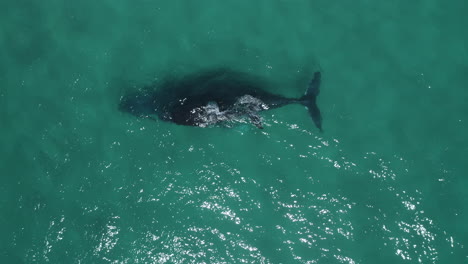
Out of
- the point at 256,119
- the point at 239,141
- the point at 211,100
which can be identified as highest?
the point at 211,100

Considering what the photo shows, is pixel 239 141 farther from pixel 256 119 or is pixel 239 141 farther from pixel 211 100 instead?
pixel 211 100

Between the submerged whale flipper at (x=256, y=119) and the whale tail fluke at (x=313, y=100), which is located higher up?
the whale tail fluke at (x=313, y=100)

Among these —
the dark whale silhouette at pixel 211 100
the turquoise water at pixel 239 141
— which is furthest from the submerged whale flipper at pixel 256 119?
the turquoise water at pixel 239 141

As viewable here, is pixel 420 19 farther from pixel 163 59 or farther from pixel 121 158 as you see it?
pixel 121 158

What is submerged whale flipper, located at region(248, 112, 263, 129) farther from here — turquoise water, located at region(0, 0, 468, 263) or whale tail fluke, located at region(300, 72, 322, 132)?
whale tail fluke, located at region(300, 72, 322, 132)

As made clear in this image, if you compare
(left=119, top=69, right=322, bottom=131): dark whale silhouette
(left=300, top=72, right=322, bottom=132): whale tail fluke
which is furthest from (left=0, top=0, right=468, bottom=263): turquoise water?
(left=119, top=69, right=322, bottom=131): dark whale silhouette

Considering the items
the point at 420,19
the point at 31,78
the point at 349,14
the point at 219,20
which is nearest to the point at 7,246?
the point at 31,78

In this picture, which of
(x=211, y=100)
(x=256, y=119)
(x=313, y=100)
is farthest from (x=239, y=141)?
(x=313, y=100)

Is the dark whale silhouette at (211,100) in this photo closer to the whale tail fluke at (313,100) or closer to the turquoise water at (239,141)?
the whale tail fluke at (313,100)
